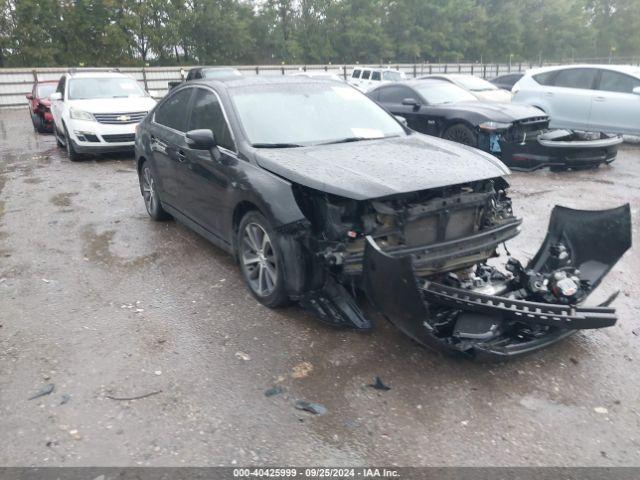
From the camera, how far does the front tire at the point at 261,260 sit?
3.92 meters

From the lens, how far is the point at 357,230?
356cm

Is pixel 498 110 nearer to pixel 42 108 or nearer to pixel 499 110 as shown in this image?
pixel 499 110

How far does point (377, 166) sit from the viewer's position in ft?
12.5

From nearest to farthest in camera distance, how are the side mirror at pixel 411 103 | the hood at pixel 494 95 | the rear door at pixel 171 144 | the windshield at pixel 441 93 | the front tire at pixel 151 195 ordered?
the rear door at pixel 171 144 → the front tire at pixel 151 195 → the side mirror at pixel 411 103 → the windshield at pixel 441 93 → the hood at pixel 494 95

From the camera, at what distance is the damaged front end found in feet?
27.9

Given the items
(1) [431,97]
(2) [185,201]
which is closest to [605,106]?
(1) [431,97]

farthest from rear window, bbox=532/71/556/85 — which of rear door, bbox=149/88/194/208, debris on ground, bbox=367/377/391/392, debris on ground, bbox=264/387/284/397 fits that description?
debris on ground, bbox=264/387/284/397

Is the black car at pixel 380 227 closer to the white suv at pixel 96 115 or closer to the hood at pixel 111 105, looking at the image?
the white suv at pixel 96 115

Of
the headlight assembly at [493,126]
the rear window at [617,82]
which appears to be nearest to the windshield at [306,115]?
the headlight assembly at [493,126]

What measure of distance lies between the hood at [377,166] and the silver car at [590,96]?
8033 mm

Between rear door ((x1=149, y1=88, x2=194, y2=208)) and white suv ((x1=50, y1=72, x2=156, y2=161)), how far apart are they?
193 inches

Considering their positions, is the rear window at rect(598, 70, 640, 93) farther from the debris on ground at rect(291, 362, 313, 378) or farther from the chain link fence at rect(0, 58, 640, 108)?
the debris on ground at rect(291, 362, 313, 378)

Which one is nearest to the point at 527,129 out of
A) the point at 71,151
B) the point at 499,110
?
the point at 499,110

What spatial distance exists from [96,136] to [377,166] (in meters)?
8.13
